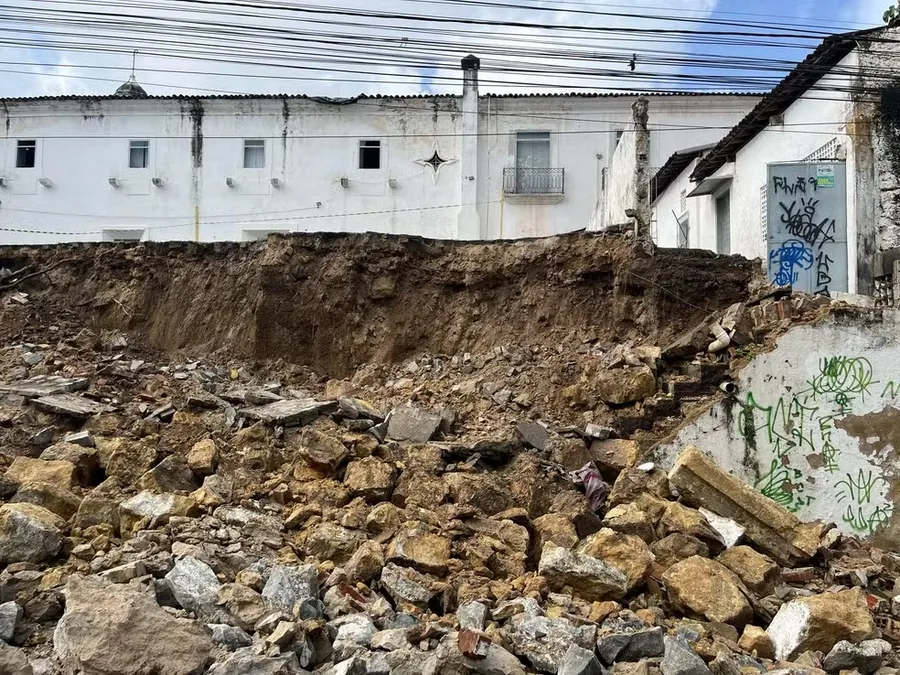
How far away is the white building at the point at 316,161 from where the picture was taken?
64.1ft

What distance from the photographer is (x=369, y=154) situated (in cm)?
2014

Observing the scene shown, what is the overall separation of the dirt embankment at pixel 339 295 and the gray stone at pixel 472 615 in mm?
5326

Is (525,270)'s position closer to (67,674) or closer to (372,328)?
(372,328)

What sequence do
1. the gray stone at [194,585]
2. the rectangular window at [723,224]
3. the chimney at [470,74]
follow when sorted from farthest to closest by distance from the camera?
the chimney at [470,74], the rectangular window at [723,224], the gray stone at [194,585]

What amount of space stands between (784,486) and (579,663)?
15.2 feet

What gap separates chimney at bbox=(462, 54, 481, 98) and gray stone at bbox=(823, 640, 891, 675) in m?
16.4

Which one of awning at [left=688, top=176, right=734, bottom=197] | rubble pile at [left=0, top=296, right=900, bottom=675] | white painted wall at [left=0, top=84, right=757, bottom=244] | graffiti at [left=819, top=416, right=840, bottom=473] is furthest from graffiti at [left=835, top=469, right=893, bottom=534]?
white painted wall at [left=0, top=84, right=757, bottom=244]

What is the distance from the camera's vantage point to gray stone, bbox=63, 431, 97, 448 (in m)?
6.67

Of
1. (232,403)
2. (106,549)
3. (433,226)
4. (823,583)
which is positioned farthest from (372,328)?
(433,226)

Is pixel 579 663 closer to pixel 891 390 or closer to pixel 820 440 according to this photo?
pixel 820 440

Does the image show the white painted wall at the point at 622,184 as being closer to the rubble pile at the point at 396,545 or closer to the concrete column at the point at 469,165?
the rubble pile at the point at 396,545

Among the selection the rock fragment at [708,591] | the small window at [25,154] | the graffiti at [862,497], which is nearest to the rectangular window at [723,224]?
the graffiti at [862,497]

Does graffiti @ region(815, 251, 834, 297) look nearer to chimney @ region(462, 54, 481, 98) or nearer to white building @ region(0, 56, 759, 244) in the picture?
white building @ region(0, 56, 759, 244)

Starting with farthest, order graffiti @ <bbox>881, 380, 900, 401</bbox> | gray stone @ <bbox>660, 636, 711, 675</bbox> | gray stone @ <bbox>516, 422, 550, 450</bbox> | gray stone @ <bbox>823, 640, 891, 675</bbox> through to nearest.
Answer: graffiti @ <bbox>881, 380, 900, 401</bbox> < gray stone @ <bbox>516, 422, 550, 450</bbox> < gray stone @ <bbox>823, 640, 891, 675</bbox> < gray stone @ <bbox>660, 636, 711, 675</bbox>
